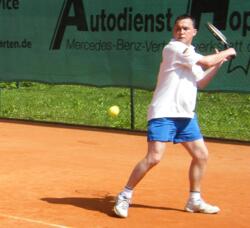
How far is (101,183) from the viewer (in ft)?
23.9

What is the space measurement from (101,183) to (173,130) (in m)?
1.80

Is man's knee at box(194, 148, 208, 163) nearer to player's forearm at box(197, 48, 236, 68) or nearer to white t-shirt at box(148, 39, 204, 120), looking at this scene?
white t-shirt at box(148, 39, 204, 120)

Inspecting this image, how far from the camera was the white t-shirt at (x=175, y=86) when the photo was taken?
561cm

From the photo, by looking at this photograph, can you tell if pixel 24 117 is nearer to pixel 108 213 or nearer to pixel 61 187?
pixel 61 187

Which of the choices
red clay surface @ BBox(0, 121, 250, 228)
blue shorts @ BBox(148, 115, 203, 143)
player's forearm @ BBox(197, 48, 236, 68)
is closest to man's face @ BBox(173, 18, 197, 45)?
player's forearm @ BBox(197, 48, 236, 68)

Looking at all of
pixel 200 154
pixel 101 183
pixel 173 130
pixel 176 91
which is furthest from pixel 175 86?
pixel 101 183

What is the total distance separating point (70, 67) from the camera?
40.2 ft

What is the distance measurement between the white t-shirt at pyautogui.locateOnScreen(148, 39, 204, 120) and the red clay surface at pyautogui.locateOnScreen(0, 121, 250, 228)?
2.93 feet

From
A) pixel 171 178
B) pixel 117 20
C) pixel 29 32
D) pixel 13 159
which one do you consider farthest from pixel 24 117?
pixel 171 178

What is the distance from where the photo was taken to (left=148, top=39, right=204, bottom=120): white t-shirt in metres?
5.61

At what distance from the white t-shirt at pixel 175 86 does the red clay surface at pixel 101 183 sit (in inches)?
35.2

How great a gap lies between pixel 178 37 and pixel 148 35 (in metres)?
5.59

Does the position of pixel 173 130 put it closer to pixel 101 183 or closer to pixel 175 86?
pixel 175 86

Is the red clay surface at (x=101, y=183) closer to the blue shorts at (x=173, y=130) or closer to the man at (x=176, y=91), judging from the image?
the man at (x=176, y=91)
